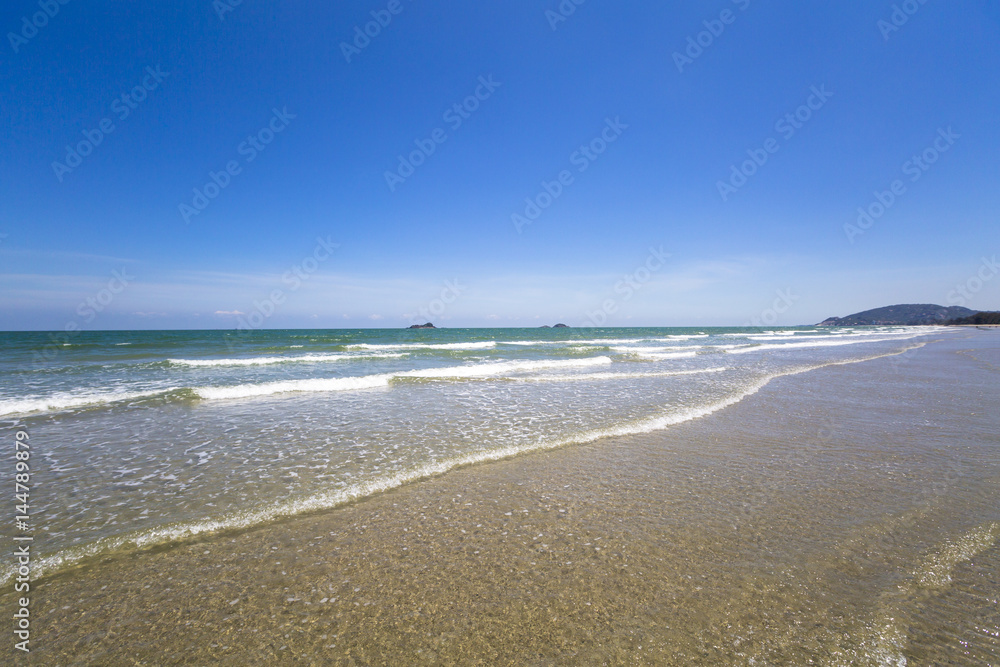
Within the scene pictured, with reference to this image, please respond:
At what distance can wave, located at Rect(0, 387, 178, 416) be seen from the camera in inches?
400

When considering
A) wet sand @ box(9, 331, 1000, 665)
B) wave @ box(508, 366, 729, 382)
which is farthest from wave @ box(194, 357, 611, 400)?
wet sand @ box(9, 331, 1000, 665)

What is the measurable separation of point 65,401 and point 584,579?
14.4 meters

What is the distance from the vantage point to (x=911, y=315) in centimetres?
16900

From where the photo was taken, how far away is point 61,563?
3662 mm

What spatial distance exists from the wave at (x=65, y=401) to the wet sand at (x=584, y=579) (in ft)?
33.3

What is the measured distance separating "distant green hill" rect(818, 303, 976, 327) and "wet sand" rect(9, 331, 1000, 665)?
208428 millimetres

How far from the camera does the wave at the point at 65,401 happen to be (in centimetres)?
1016

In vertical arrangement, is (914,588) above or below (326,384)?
below

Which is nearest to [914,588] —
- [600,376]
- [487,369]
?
[600,376]

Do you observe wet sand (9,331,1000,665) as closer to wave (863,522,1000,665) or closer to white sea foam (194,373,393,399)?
wave (863,522,1000,665)

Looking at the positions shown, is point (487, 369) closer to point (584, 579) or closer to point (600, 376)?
point (600, 376)

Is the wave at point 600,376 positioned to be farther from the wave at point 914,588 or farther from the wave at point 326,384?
the wave at point 914,588

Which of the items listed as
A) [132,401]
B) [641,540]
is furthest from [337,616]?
[132,401]

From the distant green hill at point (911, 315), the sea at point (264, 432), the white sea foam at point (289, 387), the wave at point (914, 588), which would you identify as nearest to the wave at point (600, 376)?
the sea at point (264, 432)
